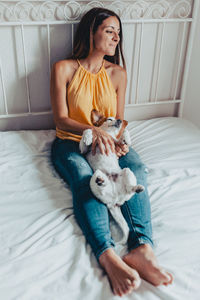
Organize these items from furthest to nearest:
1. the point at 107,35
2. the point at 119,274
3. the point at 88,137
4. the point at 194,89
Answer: the point at 194,89
the point at 107,35
the point at 88,137
the point at 119,274

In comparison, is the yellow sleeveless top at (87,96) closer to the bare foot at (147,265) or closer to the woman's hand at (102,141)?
the woman's hand at (102,141)

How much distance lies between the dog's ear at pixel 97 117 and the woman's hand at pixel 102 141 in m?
0.14

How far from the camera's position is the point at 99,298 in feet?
2.54

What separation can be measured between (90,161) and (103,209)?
0.93ft

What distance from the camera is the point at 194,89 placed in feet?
6.05

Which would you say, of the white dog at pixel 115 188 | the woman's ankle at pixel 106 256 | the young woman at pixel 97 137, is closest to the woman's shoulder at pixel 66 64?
the young woman at pixel 97 137

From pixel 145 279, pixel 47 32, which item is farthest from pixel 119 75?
pixel 145 279

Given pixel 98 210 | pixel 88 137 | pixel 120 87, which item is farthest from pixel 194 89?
pixel 98 210

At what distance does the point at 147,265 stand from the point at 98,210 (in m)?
0.24

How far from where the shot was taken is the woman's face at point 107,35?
1.33 meters

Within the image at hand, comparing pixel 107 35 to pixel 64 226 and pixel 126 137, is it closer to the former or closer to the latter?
pixel 126 137

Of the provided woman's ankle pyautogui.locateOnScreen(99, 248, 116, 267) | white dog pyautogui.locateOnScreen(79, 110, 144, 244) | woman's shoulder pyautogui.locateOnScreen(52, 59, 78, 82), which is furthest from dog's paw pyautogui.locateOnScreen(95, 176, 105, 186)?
woman's shoulder pyautogui.locateOnScreen(52, 59, 78, 82)

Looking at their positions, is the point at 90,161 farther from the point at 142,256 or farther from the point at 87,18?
the point at 87,18

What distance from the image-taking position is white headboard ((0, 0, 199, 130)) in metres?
1.47
